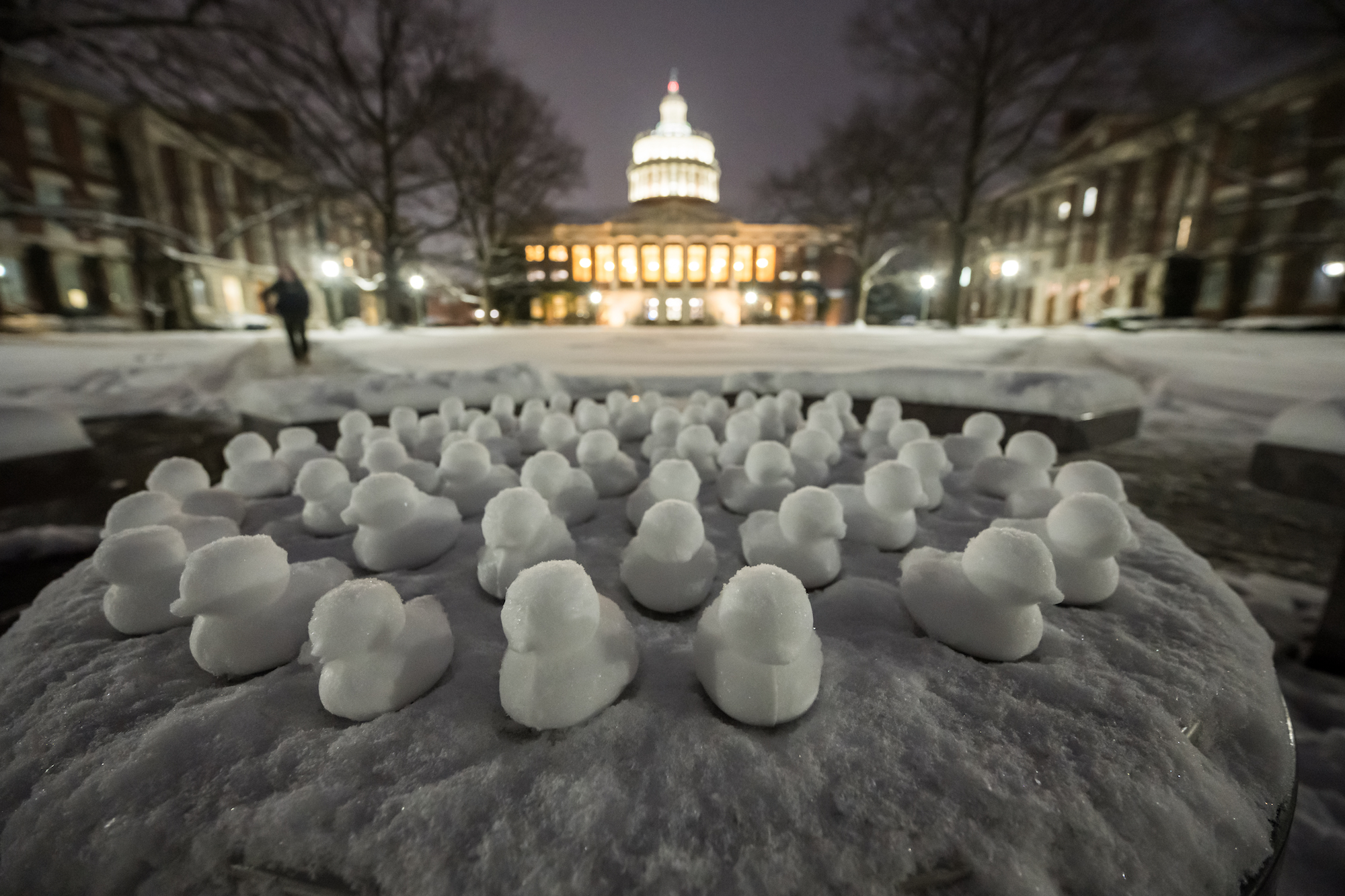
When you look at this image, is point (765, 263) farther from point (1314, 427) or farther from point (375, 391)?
point (1314, 427)

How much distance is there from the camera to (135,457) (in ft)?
11.7

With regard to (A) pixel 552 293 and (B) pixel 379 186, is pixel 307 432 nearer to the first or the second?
(B) pixel 379 186

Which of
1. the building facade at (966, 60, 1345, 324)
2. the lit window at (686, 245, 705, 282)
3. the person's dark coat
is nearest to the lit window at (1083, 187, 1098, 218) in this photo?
the building facade at (966, 60, 1345, 324)

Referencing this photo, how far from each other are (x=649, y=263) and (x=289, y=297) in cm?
3499

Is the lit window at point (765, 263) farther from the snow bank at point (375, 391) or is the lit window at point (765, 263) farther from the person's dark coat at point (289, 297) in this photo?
the snow bank at point (375, 391)

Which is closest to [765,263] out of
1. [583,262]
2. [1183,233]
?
[583,262]

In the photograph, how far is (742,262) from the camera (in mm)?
39000

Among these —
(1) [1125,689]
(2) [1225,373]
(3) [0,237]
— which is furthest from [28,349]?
(3) [0,237]

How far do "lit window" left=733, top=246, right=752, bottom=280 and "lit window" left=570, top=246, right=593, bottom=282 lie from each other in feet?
34.7

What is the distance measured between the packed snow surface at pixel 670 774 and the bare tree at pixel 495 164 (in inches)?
531

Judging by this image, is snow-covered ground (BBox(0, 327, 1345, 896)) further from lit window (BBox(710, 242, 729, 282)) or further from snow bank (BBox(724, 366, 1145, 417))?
lit window (BBox(710, 242, 729, 282))

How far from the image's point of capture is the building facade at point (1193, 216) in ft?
30.2

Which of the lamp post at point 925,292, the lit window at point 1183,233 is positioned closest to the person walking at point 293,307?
the lamp post at point 925,292

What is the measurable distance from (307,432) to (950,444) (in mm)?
3240
